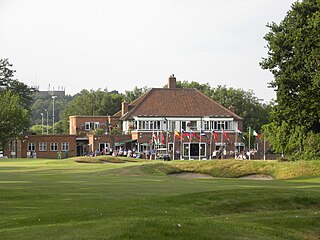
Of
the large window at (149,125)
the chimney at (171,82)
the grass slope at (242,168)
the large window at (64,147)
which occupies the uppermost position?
the chimney at (171,82)

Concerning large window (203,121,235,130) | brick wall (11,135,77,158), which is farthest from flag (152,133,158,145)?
brick wall (11,135,77,158)

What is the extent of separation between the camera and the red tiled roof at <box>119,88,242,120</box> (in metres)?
113

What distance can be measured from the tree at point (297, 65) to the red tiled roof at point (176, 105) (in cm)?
5294

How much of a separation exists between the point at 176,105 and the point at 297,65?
64.1 m

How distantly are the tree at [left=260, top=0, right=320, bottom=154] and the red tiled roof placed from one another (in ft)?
174

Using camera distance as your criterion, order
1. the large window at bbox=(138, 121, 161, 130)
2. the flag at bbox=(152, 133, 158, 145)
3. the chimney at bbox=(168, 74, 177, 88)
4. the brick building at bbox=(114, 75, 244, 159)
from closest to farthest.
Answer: the flag at bbox=(152, 133, 158, 145) → the brick building at bbox=(114, 75, 244, 159) → the large window at bbox=(138, 121, 161, 130) → the chimney at bbox=(168, 74, 177, 88)

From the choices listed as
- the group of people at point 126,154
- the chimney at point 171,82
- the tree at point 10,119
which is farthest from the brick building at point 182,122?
the tree at point 10,119

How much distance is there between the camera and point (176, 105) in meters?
115

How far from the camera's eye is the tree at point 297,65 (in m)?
43.2

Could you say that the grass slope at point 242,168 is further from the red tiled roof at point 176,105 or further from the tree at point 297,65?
the red tiled roof at point 176,105

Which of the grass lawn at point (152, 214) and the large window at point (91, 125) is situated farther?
the large window at point (91, 125)

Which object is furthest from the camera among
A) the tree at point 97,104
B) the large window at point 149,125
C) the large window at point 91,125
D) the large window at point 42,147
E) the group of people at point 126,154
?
the tree at point 97,104

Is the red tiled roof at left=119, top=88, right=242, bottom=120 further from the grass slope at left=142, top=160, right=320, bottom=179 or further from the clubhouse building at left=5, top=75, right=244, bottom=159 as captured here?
the grass slope at left=142, top=160, right=320, bottom=179

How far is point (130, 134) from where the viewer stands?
11319 centimetres
